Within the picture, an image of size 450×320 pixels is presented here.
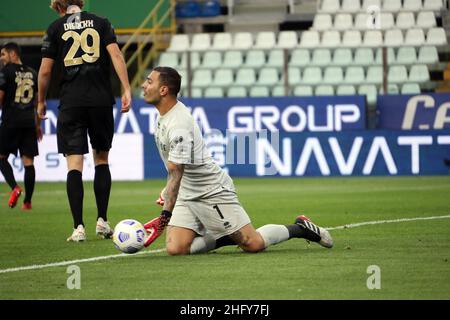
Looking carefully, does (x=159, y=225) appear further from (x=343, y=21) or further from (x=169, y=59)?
(x=343, y=21)

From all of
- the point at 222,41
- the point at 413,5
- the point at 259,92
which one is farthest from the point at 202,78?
the point at 413,5

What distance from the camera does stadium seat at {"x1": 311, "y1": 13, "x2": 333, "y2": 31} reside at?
2538cm

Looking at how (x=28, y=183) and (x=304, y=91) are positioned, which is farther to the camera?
(x=304, y=91)

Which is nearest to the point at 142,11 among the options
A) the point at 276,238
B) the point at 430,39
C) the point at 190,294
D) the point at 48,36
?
the point at 430,39

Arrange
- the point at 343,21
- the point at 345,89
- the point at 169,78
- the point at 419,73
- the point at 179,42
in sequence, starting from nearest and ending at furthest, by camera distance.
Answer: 1. the point at 169,78
2. the point at 419,73
3. the point at 345,89
4. the point at 343,21
5. the point at 179,42

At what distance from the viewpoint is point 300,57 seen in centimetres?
2391

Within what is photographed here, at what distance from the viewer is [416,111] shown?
2155cm

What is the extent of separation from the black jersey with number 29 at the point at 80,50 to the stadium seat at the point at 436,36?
48.4ft

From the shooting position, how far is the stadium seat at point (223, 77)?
79.5ft

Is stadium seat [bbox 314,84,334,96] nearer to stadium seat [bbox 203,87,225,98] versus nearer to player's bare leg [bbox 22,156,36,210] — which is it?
stadium seat [bbox 203,87,225,98]

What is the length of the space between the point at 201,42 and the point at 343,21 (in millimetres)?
3229

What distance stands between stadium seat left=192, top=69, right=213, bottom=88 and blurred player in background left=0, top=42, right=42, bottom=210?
29.9ft
